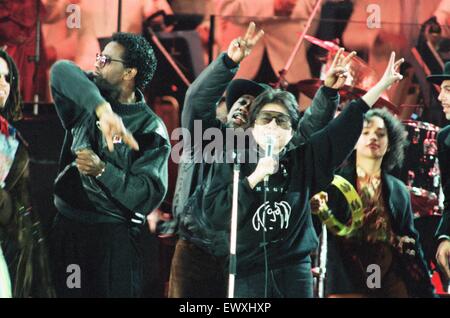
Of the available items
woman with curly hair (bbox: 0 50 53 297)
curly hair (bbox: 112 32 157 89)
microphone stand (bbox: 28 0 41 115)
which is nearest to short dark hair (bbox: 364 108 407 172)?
curly hair (bbox: 112 32 157 89)

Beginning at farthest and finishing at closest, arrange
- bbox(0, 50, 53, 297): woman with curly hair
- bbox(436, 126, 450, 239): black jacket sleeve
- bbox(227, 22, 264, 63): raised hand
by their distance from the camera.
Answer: bbox(436, 126, 450, 239): black jacket sleeve, bbox(0, 50, 53, 297): woman with curly hair, bbox(227, 22, 264, 63): raised hand

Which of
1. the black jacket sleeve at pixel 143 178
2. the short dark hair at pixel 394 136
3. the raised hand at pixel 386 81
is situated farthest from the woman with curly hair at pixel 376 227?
the black jacket sleeve at pixel 143 178

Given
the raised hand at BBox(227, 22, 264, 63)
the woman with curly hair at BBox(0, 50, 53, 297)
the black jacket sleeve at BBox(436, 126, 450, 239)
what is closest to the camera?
the raised hand at BBox(227, 22, 264, 63)

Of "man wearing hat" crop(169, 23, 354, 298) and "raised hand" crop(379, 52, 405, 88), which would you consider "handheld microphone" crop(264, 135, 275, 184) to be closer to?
"man wearing hat" crop(169, 23, 354, 298)

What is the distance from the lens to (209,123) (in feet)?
13.6

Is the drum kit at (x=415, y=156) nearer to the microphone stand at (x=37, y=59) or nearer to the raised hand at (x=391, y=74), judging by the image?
the raised hand at (x=391, y=74)

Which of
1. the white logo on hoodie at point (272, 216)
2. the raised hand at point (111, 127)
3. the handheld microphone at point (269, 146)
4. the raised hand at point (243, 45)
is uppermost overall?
the raised hand at point (243, 45)

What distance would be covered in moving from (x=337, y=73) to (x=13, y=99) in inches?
68.3

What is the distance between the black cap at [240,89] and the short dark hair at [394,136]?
2.07 ft

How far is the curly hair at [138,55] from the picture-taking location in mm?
4195

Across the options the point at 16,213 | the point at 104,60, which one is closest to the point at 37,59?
the point at 104,60

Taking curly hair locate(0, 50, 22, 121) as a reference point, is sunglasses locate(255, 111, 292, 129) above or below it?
below

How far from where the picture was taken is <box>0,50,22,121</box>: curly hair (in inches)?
166
